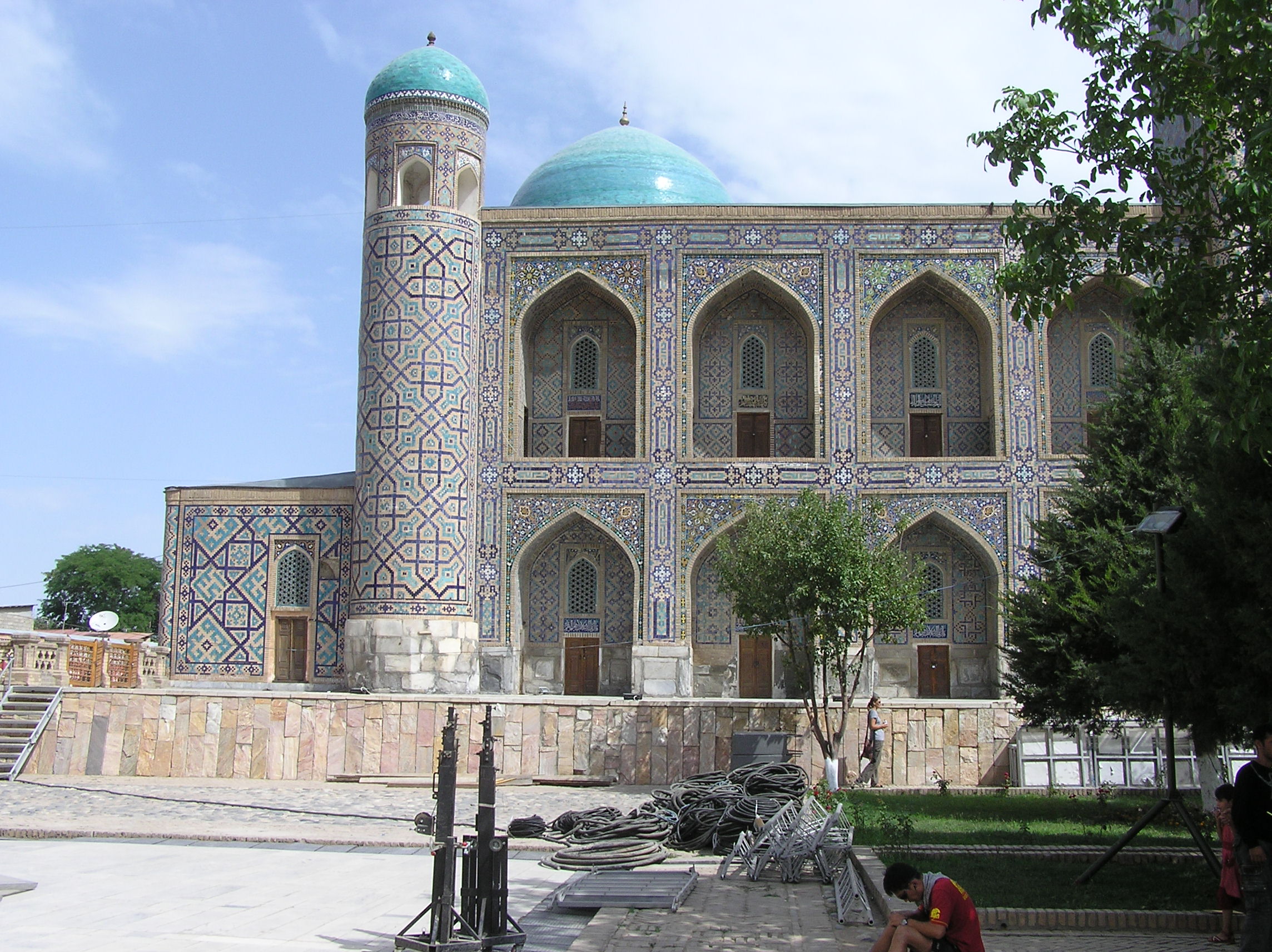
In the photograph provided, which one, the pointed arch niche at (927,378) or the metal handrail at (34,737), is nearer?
the metal handrail at (34,737)

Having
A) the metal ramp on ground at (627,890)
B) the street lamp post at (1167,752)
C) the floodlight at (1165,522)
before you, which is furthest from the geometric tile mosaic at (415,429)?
the floodlight at (1165,522)

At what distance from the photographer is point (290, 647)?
21.4 m

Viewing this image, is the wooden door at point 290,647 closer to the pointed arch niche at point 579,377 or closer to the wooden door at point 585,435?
the pointed arch niche at point 579,377

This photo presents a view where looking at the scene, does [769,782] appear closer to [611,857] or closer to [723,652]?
[611,857]

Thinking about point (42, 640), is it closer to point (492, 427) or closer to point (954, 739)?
point (492, 427)

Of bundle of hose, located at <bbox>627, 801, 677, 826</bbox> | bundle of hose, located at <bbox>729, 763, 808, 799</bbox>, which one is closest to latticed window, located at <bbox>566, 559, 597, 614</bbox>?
bundle of hose, located at <bbox>729, 763, 808, 799</bbox>

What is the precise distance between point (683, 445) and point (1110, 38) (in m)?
14.8

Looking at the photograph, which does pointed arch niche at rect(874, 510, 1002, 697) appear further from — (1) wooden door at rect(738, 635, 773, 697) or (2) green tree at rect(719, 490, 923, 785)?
(2) green tree at rect(719, 490, 923, 785)

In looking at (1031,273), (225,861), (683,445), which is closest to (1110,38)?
(1031,273)

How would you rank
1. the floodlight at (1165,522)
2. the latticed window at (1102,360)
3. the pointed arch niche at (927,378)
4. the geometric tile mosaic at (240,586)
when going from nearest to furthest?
the floodlight at (1165,522) < the geometric tile mosaic at (240,586) < the latticed window at (1102,360) < the pointed arch niche at (927,378)

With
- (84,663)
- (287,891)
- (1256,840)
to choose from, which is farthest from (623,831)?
(84,663)

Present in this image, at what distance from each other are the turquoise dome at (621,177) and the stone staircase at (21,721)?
1261 centimetres

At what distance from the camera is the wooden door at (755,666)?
2170cm

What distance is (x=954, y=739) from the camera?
48.0ft
